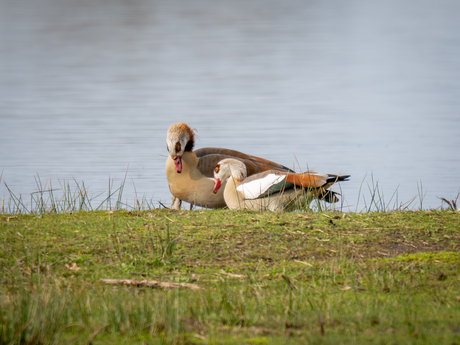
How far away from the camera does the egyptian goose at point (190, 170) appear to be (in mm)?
6914

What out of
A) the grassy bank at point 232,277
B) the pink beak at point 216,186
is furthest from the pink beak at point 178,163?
the grassy bank at point 232,277

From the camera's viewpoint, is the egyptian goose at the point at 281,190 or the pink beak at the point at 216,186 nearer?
the egyptian goose at the point at 281,190

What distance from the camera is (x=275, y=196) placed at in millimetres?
5941

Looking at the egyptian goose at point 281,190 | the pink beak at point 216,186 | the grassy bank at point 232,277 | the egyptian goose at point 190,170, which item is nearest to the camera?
the grassy bank at point 232,277

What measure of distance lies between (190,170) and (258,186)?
4.54ft

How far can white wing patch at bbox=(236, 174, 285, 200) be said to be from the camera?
5.89 metres

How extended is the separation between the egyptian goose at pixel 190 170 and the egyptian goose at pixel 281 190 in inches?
28.1

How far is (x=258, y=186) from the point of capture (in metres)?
5.92

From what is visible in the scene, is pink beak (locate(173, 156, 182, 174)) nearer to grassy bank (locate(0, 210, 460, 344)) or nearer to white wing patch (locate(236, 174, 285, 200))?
white wing patch (locate(236, 174, 285, 200))

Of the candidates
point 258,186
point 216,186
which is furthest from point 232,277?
point 216,186

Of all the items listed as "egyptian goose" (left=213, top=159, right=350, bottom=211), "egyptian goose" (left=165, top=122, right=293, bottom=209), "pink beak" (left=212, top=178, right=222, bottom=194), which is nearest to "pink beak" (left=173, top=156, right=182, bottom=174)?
"egyptian goose" (left=165, top=122, right=293, bottom=209)

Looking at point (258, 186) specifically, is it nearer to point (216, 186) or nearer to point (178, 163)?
Result: point (216, 186)

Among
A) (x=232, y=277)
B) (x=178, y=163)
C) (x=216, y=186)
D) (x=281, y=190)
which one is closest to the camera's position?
(x=232, y=277)

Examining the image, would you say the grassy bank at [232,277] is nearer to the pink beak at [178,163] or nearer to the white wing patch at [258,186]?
the white wing patch at [258,186]
